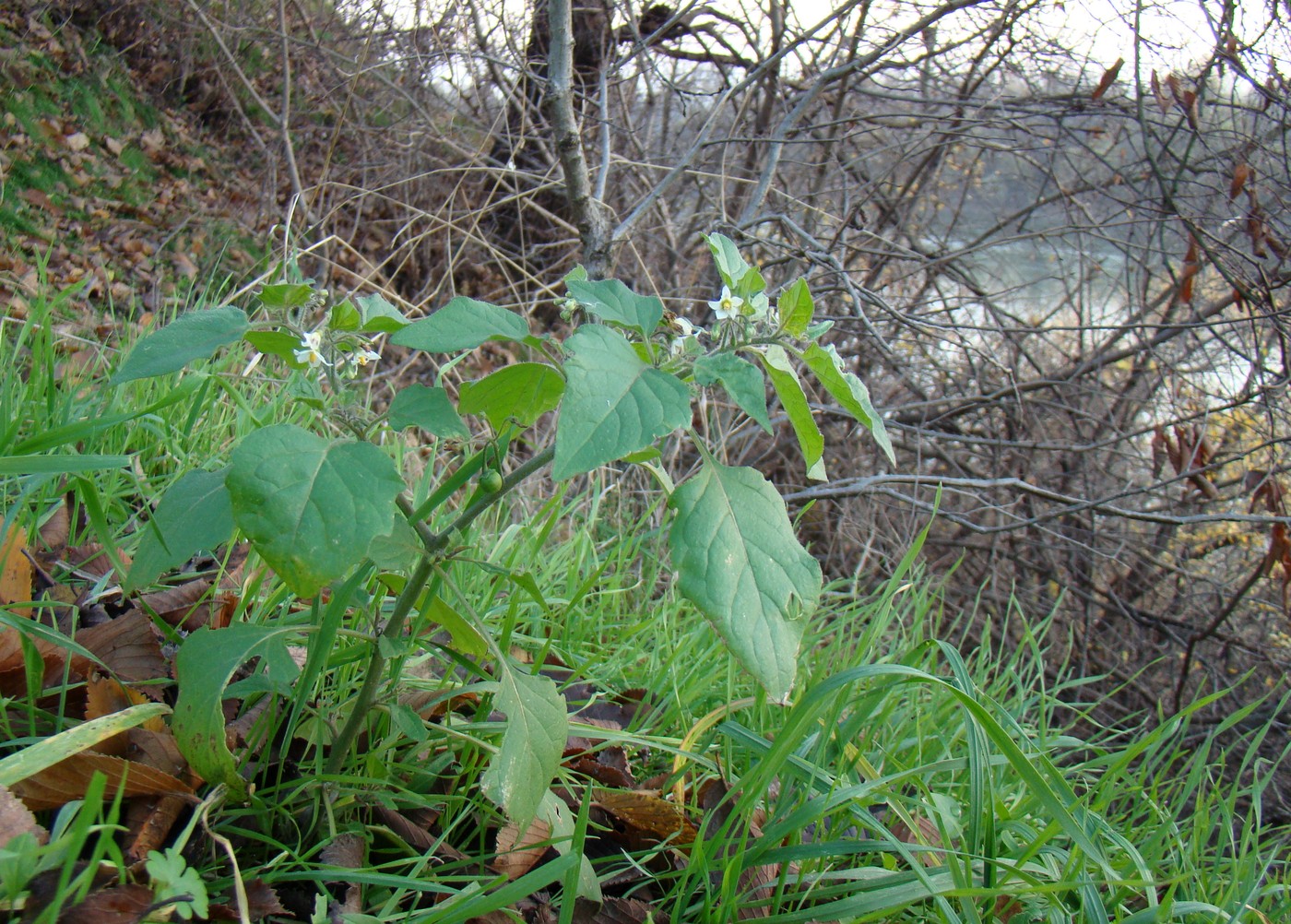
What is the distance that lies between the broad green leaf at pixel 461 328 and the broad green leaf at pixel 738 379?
199mm

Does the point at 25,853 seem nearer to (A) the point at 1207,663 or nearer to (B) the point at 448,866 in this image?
(B) the point at 448,866

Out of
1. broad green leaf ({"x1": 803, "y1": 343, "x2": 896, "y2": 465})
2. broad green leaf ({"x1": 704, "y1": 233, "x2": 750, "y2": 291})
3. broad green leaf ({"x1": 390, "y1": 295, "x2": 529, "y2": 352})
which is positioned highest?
broad green leaf ({"x1": 704, "y1": 233, "x2": 750, "y2": 291})

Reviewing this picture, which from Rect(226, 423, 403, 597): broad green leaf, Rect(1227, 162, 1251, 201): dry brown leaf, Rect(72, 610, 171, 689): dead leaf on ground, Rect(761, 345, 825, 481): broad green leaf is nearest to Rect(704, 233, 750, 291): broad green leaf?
Rect(761, 345, 825, 481): broad green leaf

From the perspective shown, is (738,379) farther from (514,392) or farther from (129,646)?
(129,646)

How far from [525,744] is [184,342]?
0.58 meters

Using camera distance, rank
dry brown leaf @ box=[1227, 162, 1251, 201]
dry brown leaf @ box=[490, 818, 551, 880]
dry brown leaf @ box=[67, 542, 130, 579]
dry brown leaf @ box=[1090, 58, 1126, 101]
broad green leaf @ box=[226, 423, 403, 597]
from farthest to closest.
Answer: dry brown leaf @ box=[1090, 58, 1126, 101] → dry brown leaf @ box=[1227, 162, 1251, 201] → dry brown leaf @ box=[67, 542, 130, 579] → dry brown leaf @ box=[490, 818, 551, 880] → broad green leaf @ box=[226, 423, 403, 597]

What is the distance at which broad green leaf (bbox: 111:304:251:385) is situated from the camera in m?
0.90

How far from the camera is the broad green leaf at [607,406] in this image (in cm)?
76

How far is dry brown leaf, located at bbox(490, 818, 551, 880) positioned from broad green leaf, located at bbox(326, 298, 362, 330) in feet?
2.12

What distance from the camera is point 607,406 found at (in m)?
0.79

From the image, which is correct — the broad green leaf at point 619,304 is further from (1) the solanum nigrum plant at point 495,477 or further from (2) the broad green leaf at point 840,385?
(2) the broad green leaf at point 840,385

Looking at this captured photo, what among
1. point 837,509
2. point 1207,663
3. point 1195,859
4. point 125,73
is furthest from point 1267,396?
point 125,73

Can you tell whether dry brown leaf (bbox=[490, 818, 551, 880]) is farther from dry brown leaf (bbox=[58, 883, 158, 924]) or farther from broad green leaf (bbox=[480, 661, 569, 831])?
dry brown leaf (bbox=[58, 883, 158, 924])

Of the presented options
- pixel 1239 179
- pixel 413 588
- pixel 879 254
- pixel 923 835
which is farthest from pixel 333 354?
pixel 1239 179
